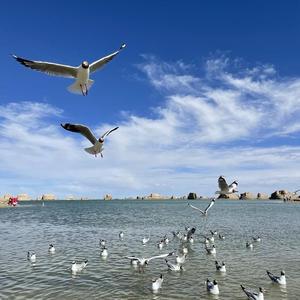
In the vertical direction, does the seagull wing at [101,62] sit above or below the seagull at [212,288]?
above

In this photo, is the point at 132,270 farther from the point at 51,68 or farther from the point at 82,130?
the point at 51,68

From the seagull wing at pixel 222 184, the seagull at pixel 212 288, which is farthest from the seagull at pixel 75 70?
the seagull at pixel 212 288

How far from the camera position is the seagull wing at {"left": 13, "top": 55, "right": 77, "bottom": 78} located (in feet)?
48.7

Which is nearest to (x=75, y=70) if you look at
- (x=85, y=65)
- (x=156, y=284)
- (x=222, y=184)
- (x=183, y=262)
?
(x=85, y=65)

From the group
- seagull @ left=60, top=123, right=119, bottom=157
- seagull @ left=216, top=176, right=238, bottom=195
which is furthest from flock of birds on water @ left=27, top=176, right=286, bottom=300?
seagull @ left=60, top=123, right=119, bottom=157

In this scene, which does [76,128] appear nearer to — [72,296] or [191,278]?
[72,296]

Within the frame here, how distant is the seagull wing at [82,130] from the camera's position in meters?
13.8

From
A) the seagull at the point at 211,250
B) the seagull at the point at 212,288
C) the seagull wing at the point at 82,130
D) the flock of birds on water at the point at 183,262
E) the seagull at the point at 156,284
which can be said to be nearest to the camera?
the seagull wing at the point at 82,130

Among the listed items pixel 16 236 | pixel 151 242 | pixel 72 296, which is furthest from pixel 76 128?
pixel 16 236

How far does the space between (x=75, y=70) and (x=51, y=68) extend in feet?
2.76

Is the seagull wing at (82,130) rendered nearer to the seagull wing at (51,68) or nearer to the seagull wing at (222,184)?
the seagull wing at (51,68)

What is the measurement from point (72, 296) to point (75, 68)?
1005 centimetres

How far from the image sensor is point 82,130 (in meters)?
14.5

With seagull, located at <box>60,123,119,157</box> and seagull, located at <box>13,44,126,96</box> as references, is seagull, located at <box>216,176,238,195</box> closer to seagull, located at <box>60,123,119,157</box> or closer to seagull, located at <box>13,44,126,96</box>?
seagull, located at <box>60,123,119,157</box>
